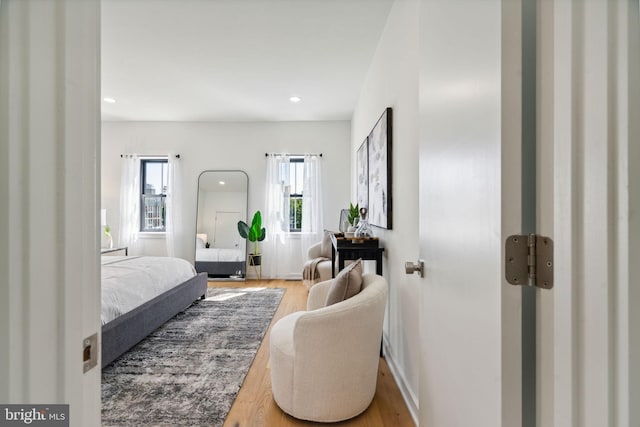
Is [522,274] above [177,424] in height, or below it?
above

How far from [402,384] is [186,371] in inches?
58.4

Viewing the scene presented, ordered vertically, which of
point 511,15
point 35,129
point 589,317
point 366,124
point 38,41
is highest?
point 366,124

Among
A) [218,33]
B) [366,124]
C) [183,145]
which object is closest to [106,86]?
[183,145]

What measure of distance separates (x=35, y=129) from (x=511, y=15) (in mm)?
832

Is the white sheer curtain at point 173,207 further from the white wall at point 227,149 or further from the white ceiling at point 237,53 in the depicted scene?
the white ceiling at point 237,53

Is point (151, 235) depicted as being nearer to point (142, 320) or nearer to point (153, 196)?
point (153, 196)

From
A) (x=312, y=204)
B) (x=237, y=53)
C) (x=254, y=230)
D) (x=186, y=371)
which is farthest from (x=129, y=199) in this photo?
(x=186, y=371)

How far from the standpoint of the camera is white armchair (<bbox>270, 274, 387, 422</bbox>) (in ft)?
5.03

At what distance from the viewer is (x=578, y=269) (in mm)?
493

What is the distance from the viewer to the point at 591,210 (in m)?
0.47

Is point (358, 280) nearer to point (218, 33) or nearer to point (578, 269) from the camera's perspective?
point (578, 269)

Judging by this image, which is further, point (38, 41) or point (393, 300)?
point (393, 300)

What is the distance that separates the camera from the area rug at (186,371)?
1.71 meters

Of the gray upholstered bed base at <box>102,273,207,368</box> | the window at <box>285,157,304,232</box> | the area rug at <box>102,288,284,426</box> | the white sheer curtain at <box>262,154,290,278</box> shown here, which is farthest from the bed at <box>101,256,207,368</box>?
the window at <box>285,157,304,232</box>
